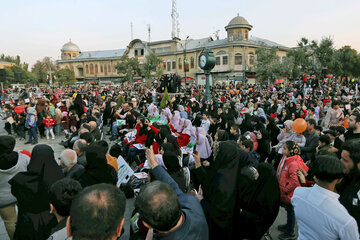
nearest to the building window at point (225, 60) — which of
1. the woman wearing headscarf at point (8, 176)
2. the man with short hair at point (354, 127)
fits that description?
the man with short hair at point (354, 127)

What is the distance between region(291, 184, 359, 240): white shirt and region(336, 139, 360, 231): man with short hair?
21.6 inches

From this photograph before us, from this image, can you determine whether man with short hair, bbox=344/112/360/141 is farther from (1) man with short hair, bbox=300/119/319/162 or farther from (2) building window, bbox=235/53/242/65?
(2) building window, bbox=235/53/242/65

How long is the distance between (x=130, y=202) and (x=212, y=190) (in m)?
3.26

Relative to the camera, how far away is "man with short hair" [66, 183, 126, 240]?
1.45 m

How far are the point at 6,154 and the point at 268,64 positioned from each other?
36765 mm

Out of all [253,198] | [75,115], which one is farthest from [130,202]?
[75,115]

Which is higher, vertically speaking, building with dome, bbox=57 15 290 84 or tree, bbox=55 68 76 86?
building with dome, bbox=57 15 290 84

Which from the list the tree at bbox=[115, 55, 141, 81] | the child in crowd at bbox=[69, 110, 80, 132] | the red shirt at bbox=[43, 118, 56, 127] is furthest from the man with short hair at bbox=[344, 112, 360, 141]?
the tree at bbox=[115, 55, 141, 81]

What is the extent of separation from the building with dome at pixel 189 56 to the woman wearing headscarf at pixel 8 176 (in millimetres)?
25333

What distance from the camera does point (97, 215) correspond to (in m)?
1.47

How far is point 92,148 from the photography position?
11.1ft

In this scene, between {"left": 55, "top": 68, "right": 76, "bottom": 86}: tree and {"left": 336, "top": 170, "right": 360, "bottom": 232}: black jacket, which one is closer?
{"left": 336, "top": 170, "right": 360, "bottom": 232}: black jacket

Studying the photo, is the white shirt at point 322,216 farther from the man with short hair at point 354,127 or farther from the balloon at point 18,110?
the balloon at point 18,110

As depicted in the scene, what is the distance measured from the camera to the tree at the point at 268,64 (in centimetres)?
3338
